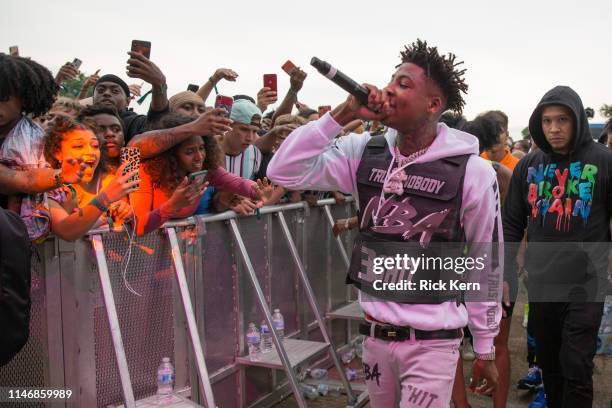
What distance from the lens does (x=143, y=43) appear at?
385 cm

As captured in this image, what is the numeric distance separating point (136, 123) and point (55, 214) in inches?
60.2

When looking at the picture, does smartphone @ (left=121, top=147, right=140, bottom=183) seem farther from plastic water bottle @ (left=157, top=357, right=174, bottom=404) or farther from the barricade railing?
plastic water bottle @ (left=157, top=357, right=174, bottom=404)

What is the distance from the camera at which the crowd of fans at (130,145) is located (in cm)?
291

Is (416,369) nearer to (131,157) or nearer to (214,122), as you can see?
(214,122)

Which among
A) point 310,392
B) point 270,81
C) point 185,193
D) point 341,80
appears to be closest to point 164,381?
point 185,193

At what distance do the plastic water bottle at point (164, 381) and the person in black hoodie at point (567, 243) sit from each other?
8.93ft

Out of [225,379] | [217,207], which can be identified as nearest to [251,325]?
[225,379]

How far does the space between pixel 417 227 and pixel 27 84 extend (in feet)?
6.82

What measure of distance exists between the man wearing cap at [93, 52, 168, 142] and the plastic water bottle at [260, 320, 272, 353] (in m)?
1.90

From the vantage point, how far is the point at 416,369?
2.69m

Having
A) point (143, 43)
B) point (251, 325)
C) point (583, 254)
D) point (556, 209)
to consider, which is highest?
point (143, 43)

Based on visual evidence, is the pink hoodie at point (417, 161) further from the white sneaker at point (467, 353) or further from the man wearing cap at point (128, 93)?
the white sneaker at point (467, 353)

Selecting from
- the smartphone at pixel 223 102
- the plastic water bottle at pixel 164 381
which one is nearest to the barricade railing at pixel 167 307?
the plastic water bottle at pixel 164 381

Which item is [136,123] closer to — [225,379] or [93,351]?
[93,351]
